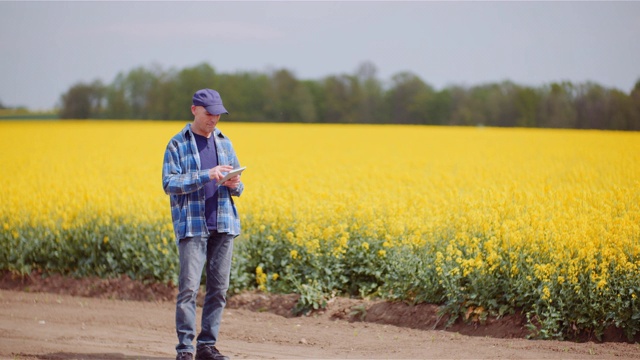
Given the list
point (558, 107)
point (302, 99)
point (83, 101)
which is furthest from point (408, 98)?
point (83, 101)

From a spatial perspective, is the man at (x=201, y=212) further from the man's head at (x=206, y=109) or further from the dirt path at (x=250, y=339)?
the dirt path at (x=250, y=339)

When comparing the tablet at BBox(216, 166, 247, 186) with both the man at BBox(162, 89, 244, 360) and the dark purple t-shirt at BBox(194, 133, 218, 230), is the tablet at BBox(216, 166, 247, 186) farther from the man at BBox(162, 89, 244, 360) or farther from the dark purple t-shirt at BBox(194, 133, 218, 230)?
the dark purple t-shirt at BBox(194, 133, 218, 230)

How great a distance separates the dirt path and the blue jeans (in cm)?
61

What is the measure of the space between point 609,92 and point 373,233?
841 centimetres

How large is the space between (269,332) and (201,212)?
225cm

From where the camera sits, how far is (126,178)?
15.2m

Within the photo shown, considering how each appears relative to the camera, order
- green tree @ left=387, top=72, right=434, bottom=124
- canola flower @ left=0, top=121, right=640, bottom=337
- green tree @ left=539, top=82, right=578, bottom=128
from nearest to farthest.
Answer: canola flower @ left=0, top=121, right=640, bottom=337 < green tree @ left=539, top=82, right=578, bottom=128 < green tree @ left=387, top=72, right=434, bottom=124

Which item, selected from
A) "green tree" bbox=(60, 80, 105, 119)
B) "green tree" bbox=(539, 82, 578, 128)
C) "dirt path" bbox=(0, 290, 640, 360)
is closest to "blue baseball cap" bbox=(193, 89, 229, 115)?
"dirt path" bbox=(0, 290, 640, 360)

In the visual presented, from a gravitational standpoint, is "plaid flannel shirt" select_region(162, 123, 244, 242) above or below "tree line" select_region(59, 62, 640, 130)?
below

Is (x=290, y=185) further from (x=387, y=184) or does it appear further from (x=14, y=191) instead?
(x=14, y=191)

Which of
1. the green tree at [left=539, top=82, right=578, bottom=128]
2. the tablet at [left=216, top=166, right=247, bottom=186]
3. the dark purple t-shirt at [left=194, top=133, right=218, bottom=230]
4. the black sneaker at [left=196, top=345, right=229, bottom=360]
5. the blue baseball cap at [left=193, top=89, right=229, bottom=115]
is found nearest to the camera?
the tablet at [left=216, top=166, right=247, bottom=186]

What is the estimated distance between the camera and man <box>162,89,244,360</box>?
612 cm

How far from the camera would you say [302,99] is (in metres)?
31.8

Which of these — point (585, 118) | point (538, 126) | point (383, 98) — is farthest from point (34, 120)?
point (585, 118)
